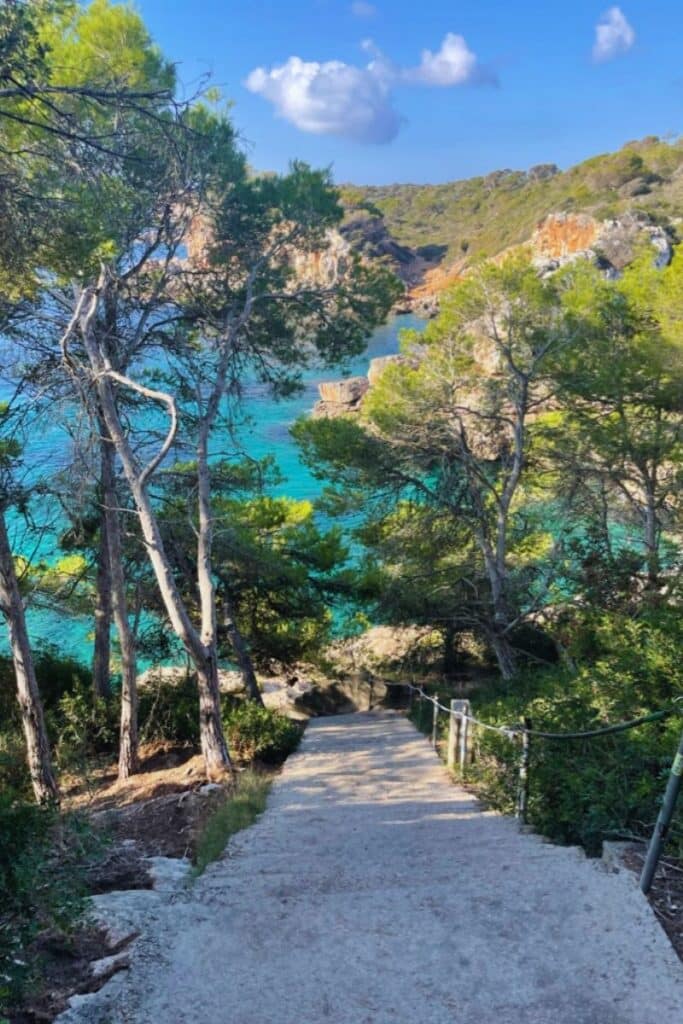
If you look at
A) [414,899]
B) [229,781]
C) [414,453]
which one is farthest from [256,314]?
[414,899]

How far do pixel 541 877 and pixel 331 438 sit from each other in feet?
27.8

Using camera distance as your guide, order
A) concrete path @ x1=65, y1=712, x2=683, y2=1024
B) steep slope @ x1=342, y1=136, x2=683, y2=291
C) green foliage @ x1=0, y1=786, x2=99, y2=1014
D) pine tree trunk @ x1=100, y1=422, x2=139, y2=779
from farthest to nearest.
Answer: steep slope @ x1=342, y1=136, x2=683, y2=291 < pine tree trunk @ x1=100, y1=422, x2=139, y2=779 < concrete path @ x1=65, y1=712, x2=683, y2=1024 < green foliage @ x1=0, y1=786, x2=99, y2=1014

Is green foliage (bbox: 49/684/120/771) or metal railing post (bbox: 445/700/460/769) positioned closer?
metal railing post (bbox: 445/700/460/769)

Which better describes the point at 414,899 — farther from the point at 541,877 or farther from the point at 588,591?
the point at 588,591

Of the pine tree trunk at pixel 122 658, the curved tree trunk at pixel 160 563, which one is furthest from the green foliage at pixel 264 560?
the curved tree trunk at pixel 160 563

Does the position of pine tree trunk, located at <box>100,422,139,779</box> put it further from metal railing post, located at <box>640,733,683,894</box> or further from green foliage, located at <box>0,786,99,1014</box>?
metal railing post, located at <box>640,733,683,894</box>

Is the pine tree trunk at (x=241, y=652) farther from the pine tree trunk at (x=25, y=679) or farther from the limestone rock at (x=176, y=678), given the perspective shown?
the pine tree trunk at (x=25, y=679)

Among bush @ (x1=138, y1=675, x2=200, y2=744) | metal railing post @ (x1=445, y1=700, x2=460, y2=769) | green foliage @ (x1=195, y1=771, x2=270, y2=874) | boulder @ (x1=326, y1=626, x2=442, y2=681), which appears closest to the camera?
green foliage @ (x1=195, y1=771, x2=270, y2=874)

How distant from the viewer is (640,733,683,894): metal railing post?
3252 mm

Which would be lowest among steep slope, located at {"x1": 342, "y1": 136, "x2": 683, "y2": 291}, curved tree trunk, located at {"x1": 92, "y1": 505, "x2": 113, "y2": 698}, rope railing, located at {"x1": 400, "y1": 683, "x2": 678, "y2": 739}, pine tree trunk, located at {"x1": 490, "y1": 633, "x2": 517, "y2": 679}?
rope railing, located at {"x1": 400, "y1": 683, "x2": 678, "y2": 739}

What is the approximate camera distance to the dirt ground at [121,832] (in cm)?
314

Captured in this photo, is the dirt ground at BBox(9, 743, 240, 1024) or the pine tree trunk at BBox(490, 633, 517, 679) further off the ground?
the pine tree trunk at BBox(490, 633, 517, 679)

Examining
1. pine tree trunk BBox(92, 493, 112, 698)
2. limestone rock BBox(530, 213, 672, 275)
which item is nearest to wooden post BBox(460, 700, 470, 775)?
pine tree trunk BBox(92, 493, 112, 698)

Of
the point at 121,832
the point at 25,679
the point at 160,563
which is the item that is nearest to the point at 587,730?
the point at 121,832
